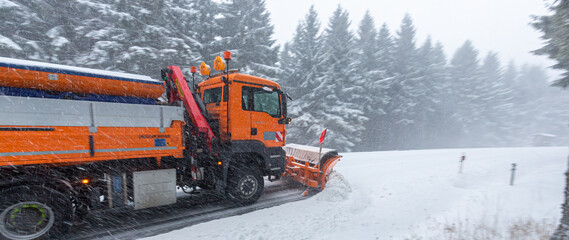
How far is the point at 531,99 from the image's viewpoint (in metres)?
43.8

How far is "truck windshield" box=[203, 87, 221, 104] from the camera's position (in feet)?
18.2

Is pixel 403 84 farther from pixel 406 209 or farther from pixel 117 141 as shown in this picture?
pixel 117 141

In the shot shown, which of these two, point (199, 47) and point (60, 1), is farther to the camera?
point (199, 47)

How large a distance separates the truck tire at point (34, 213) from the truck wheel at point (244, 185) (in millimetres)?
2621

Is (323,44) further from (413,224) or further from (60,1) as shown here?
(413,224)

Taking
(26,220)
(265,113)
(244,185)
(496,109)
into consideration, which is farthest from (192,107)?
(496,109)

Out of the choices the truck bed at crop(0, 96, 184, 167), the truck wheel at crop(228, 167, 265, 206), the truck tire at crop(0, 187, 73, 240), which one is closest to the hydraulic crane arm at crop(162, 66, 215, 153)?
the truck bed at crop(0, 96, 184, 167)

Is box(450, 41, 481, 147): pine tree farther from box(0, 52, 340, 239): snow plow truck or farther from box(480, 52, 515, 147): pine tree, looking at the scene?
box(0, 52, 340, 239): snow plow truck

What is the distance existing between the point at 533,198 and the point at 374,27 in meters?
25.4

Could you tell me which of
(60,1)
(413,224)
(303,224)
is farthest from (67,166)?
(60,1)

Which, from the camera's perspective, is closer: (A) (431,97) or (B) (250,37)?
(B) (250,37)

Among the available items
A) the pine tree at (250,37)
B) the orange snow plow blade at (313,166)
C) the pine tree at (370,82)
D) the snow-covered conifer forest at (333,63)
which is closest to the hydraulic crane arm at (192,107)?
the orange snow plow blade at (313,166)

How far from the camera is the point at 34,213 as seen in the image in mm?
3529

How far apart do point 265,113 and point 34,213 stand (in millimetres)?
4035
